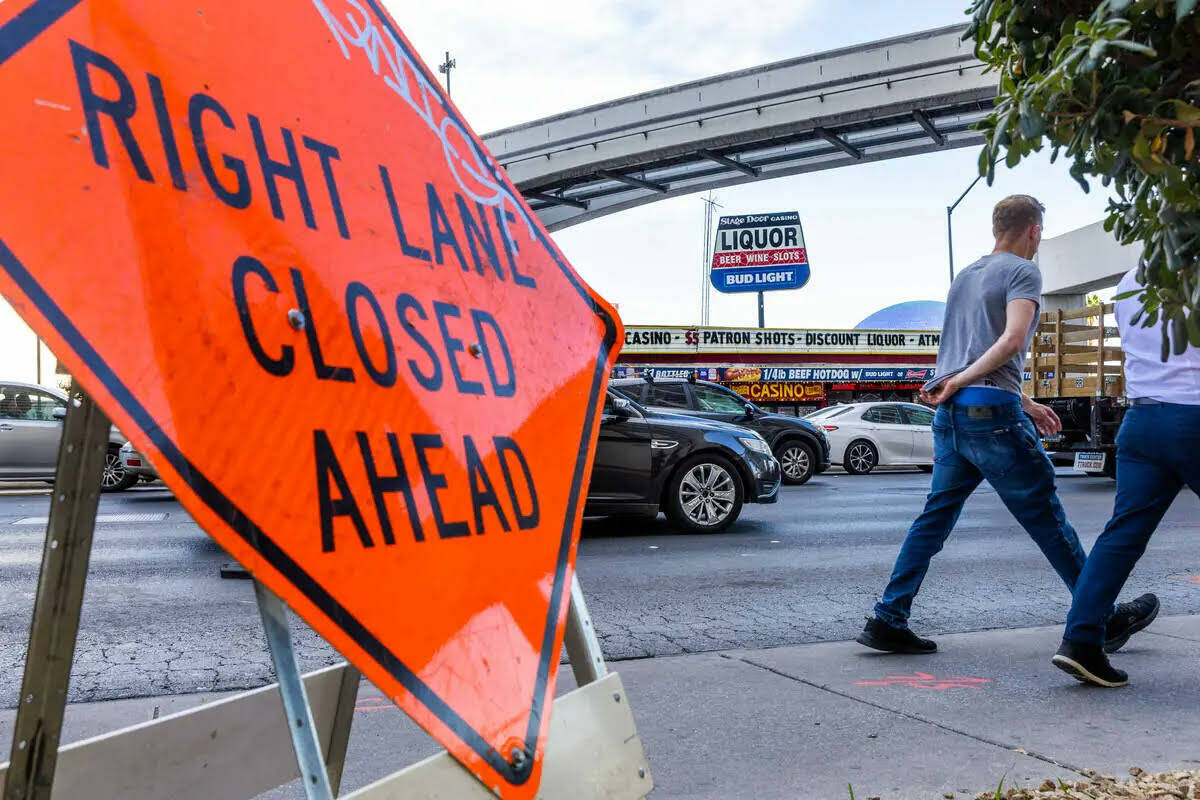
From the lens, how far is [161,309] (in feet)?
4.53

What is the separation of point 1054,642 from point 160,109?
178 inches

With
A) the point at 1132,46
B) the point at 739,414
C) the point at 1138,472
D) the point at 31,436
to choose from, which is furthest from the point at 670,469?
the point at 31,436

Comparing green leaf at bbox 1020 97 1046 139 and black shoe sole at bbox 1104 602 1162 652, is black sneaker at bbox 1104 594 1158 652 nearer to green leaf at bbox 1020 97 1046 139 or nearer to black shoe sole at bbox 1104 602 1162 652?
black shoe sole at bbox 1104 602 1162 652

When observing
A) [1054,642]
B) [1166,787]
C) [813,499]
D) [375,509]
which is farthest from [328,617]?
[813,499]

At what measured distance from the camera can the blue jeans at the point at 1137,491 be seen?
148 inches

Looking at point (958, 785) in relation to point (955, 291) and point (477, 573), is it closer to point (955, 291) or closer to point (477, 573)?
point (477, 573)

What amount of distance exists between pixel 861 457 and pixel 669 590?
13.4 meters

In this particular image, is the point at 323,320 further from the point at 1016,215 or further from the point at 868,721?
the point at 1016,215

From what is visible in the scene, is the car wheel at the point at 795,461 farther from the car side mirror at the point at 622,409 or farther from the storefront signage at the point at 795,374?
the storefront signage at the point at 795,374

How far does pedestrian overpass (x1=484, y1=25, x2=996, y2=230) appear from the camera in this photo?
26.3 m

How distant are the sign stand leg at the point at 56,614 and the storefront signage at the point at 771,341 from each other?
21.7m

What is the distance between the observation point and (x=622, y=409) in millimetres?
9766

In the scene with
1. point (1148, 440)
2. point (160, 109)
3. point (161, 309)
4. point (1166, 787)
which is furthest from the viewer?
point (1148, 440)

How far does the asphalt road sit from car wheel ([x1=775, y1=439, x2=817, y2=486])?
5.47 m
